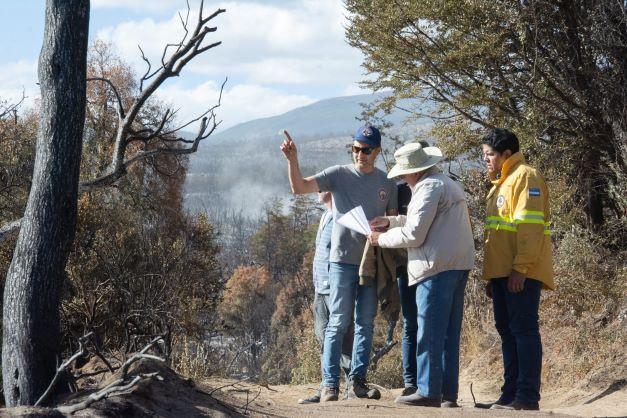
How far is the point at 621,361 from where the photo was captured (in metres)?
9.07

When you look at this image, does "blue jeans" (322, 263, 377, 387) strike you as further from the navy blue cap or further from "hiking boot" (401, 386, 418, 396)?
the navy blue cap

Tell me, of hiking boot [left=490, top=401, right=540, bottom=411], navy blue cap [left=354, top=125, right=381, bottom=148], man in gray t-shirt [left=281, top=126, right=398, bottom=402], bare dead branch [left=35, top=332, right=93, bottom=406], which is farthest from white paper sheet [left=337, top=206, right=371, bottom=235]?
bare dead branch [left=35, top=332, right=93, bottom=406]

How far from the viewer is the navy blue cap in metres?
6.78

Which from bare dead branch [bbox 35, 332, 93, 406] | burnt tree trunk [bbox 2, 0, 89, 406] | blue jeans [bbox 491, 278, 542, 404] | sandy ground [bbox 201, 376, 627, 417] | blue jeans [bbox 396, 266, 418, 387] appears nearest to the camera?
bare dead branch [bbox 35, 332, 93, 406]

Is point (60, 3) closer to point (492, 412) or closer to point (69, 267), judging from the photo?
point (492, 412)

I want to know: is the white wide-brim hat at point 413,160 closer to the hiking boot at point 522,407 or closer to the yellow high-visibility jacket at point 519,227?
the yellow high-visibility jacket at point 519,227

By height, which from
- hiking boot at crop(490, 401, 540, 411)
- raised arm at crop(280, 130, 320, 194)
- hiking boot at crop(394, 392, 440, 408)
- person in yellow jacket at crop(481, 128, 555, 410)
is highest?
raised arm at crop(280, 130, 320, 194)

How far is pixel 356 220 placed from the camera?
6.67 m

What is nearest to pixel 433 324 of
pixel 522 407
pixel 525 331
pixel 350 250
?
pixel 525 331

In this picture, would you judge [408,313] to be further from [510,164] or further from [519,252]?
[510,164]

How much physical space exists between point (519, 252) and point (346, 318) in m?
1.35

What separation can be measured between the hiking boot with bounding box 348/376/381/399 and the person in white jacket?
1.27 feet

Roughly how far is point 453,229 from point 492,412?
4.16 ft

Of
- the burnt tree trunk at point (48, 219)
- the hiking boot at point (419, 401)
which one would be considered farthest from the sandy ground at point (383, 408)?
the burnt tree trunk at point (48, 219)
